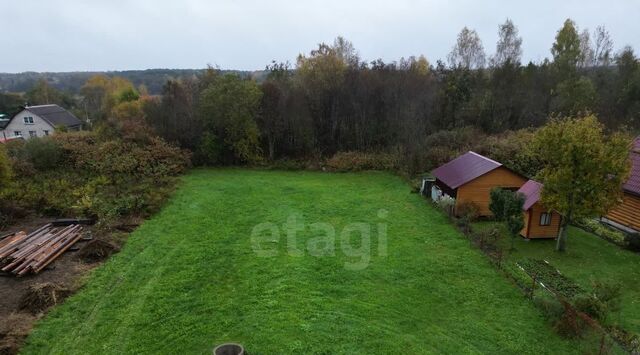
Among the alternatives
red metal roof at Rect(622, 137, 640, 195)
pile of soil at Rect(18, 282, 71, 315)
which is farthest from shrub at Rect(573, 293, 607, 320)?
pile of soil at Rect(18, 282, 71, 315)

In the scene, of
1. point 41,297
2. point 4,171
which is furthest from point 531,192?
point 4,171

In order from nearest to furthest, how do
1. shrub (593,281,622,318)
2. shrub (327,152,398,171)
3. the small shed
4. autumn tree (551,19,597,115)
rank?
shrub (593,281,622,318)
the small shed
shrub (327,152,398,171)
autumn tree (551,19,597,115)

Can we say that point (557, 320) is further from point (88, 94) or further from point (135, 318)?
point (88, 94)

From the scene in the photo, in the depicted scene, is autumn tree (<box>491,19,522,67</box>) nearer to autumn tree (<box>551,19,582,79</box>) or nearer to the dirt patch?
autumn tree (<box>551,19,582,79</box>)

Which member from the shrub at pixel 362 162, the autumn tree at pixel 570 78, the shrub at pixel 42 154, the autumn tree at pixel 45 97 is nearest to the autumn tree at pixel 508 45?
the autumn tree at pixel 570 78

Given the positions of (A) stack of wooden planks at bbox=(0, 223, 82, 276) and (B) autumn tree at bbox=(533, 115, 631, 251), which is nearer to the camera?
(A) stack of wooden planks at bbox=(0, 223, 82, 276)

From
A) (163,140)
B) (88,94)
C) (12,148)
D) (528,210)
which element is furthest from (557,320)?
(88,94)
